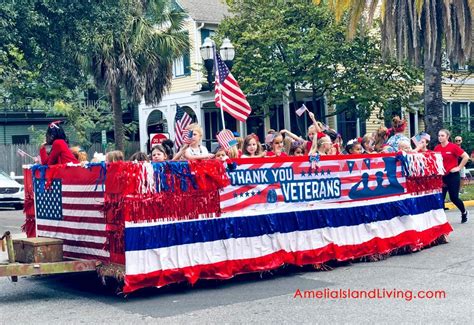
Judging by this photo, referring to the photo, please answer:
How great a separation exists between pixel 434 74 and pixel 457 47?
133 cm

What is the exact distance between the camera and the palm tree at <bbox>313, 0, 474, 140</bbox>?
19250 mm

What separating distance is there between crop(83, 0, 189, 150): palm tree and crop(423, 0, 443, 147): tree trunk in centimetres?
914

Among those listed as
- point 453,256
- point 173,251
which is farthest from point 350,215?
point 173,251

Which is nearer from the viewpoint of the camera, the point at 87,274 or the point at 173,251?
the point at 173,251

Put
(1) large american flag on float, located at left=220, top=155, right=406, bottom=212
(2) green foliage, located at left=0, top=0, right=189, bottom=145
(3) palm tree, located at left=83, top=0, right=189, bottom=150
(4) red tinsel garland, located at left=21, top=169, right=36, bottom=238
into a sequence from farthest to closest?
(3) palm tree, located at left=83, top=0, right=189, bottom=150 < (2) green foliage, located at left=0, top=0, right=189, bottom=145 < (4) red tinsel garland, located at left=21, top=169, right=36, bottom=238 < (1) large american flag on float, located at left=220, top=155, right=406, bottom=212

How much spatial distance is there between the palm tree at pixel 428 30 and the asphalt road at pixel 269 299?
34.2 ft

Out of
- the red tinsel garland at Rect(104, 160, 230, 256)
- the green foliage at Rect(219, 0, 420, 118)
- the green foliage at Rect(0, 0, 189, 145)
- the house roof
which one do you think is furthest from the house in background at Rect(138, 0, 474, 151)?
the red tinsel garland at Rect(104, 160, 230, 256)

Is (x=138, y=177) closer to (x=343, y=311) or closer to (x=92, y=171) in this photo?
(x=92, y=171)

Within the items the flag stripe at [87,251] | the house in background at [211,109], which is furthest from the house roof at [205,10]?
the flag stripe at [87,251]

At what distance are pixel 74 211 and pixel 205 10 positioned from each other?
80.9ft

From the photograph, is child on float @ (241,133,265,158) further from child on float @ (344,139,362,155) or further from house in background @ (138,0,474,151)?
house in background @ (138,0,474,151)

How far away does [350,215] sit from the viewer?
9523mm

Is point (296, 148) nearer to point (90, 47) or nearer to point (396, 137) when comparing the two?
point (396, 137)

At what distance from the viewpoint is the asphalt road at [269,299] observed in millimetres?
6672
